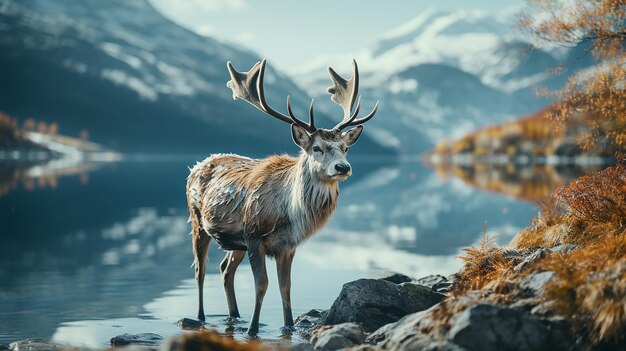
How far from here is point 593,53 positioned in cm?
2319

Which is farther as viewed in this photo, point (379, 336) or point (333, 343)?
point (379, 336)

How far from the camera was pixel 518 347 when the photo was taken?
36.1 ft

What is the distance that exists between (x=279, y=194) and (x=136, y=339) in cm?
383

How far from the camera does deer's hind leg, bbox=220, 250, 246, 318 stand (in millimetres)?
18281

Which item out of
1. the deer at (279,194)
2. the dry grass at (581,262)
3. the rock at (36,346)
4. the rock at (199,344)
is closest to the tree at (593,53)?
the dry grass at (581,262)

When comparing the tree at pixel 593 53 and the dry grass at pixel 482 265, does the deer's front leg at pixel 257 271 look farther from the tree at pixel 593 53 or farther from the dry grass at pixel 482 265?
the tree at pixel 593 53

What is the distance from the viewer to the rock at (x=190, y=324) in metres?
16.8

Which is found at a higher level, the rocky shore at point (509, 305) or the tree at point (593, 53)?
the tree at point (593, 53)

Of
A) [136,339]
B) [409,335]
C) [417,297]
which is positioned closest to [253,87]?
[417,297]

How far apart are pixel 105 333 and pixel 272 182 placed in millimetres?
4344

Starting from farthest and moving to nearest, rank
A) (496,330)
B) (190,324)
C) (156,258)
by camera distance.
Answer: (156,258) < (190,324) < (496,330)

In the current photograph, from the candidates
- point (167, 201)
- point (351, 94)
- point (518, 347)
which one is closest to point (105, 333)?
point (351, 94)

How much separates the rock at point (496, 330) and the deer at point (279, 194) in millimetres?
4563

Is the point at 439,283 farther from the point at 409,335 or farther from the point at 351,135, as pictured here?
the point at 409,335
